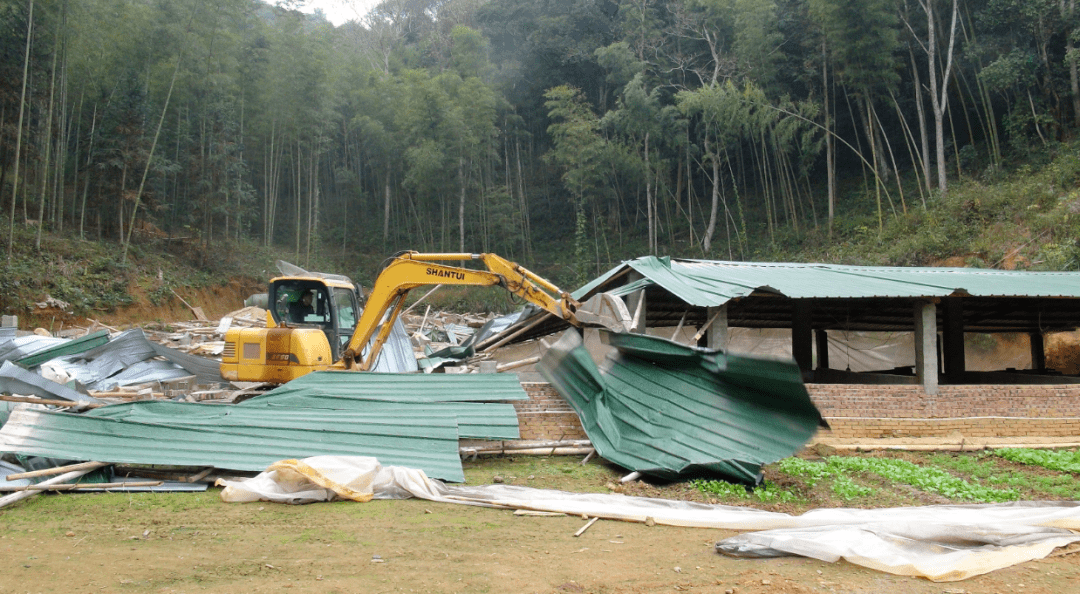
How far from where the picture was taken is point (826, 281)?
9438mm

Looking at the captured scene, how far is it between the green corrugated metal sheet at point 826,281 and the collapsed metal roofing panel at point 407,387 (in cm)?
237

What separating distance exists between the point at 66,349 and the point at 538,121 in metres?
29.6

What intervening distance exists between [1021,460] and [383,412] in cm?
696

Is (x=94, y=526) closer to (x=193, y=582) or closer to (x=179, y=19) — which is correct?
(x=193, y=582)

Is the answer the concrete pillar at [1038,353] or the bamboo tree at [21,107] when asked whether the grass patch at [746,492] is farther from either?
the bamboo tree at [21,107]

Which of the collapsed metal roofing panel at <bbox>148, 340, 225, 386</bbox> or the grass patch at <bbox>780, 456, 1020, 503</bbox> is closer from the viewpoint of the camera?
the grass patch at <bbox>780, 456, 1020, 503</bbox>

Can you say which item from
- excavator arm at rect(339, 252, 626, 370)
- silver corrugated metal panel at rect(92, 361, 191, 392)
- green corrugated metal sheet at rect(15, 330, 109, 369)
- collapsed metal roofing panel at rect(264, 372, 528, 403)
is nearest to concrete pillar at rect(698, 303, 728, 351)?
excavator arm at rect(339, 252, 626, 370)

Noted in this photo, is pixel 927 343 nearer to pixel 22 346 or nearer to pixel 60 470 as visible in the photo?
pixel 60 470

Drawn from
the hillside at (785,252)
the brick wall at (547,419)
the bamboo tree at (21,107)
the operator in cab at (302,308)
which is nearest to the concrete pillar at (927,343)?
the brick wall at (547,419)

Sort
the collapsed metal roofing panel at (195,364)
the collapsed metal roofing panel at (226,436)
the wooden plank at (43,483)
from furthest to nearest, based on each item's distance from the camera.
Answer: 1. the collapsed metal roofing panel at (195,364)
2. the collapsed metal roofing panel at (226,436)
3. the wooden plank at (43,483)

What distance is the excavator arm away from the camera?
8.34 meters

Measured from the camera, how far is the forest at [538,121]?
20.8 meters

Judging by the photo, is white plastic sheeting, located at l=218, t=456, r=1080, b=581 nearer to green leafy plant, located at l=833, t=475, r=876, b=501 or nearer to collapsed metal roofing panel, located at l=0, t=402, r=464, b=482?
collapsed metal roofing panel, located at l=0, t=402, r=464, b=482

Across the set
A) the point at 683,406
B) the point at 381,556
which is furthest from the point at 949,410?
the point at 381,556
